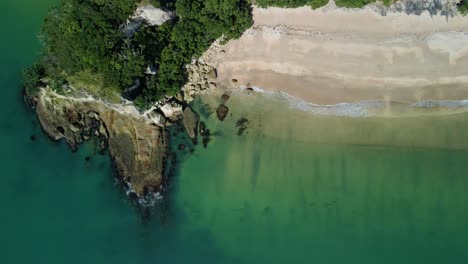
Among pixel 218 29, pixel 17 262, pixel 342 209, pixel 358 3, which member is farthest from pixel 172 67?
pixel 17 262

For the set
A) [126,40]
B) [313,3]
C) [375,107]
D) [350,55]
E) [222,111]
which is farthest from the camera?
[222,111]

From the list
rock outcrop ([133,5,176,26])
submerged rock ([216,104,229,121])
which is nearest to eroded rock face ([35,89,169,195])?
submerged rock ([216,104,229,121])

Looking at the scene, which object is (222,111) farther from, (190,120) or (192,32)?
(192,32)

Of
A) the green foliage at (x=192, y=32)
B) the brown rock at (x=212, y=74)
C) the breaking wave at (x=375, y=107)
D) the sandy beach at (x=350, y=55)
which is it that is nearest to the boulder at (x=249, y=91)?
the breaking wave at (x=375, y=107)

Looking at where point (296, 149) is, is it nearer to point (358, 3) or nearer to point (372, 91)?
point (372, 91)

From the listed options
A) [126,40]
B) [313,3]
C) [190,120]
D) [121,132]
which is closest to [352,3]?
[313,3]

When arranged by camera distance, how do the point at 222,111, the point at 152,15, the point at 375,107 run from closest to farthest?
the point at 152,15, the point at 375,107, the point at 222,111

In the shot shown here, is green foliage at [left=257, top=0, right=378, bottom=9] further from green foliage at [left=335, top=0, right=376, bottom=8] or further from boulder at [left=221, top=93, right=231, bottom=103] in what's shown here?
boulder at [left=221, top=93, right=231, bottom=103]
